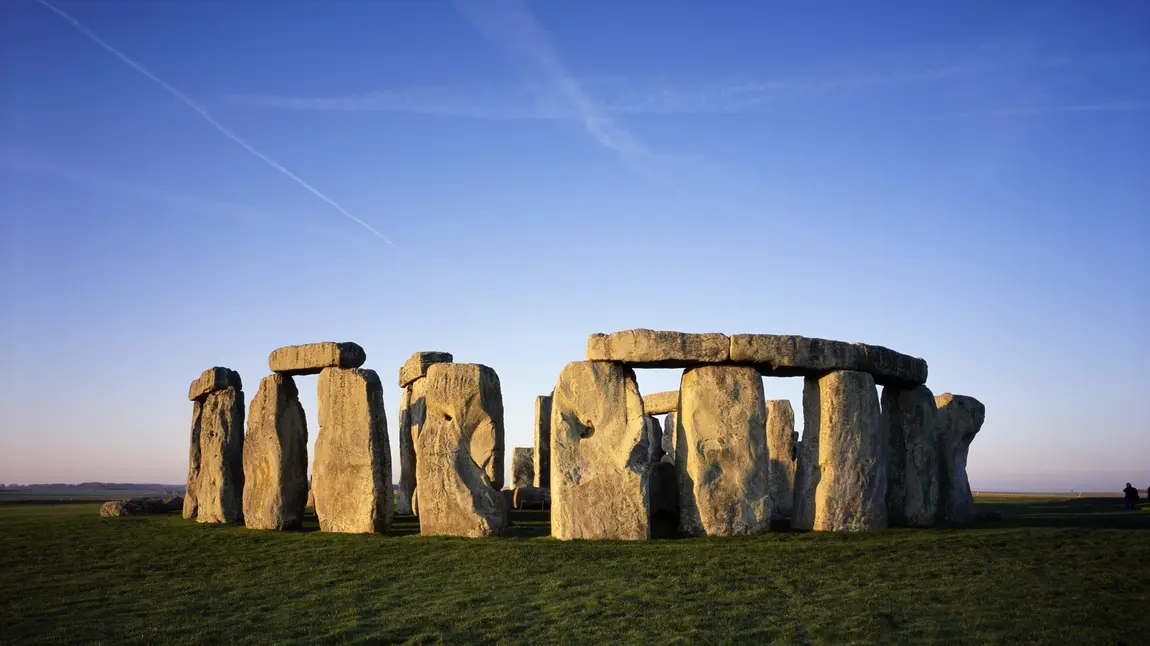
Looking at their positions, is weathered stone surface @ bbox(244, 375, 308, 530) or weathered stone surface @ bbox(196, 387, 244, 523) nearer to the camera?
weathered stone surface @ bbox(244, 375, 308, 530)

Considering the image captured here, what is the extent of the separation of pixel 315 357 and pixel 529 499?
6.75 meters

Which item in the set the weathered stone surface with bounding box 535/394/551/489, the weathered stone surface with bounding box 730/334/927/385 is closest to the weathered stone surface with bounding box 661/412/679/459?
the weathered stone surface with bounding box 535/394/551/489

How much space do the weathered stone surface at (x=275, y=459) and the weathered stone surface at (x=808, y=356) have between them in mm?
7076

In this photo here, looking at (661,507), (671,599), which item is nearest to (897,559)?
(671,599)

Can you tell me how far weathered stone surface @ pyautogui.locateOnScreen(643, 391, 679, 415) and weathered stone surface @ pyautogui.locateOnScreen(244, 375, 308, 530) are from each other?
28.4ft

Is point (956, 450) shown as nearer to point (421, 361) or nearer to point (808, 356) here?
point (808, 356)

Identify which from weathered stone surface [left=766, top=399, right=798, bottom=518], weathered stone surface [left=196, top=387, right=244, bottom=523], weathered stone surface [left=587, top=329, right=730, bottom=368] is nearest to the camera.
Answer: weathered stone surface [left=587, top=329, right=730, bottom=368]

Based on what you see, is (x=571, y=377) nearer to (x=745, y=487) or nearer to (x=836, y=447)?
(x=745, y=487)

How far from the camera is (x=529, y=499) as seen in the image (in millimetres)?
20062

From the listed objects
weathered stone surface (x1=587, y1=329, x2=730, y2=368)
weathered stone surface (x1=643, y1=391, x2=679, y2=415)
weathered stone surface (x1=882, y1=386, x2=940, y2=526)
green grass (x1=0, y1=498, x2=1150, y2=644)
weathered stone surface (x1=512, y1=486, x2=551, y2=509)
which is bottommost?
green grass (x1=0, y1=498, x2=1150, y2=644)

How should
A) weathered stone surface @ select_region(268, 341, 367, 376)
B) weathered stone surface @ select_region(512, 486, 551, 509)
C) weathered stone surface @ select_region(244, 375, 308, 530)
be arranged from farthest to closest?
weathered stone surface @ select_region(512, 486, 551, 509), weathered stone surface @ select_region(244, 375, 308, 530), weathered stone surface @ select_region(268, 341, 367, 376)

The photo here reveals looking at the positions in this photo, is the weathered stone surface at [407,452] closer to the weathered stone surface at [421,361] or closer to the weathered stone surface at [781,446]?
the weathered stone surface at [421,361]

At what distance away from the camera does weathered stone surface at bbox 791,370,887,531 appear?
44.9 ft

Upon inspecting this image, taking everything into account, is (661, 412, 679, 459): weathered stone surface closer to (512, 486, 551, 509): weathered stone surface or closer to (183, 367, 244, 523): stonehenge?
(512, 486, 551, 509): weathered stone surface
